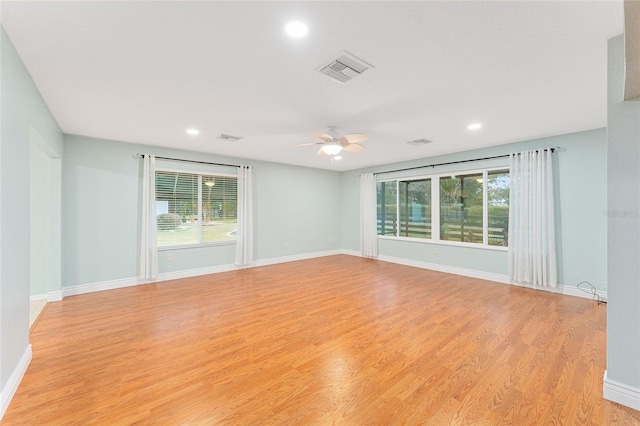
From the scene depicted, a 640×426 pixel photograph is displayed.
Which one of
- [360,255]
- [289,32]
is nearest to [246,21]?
[289,32]

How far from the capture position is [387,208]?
6.98 metres

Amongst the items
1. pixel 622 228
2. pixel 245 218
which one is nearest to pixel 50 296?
pixel 245 218

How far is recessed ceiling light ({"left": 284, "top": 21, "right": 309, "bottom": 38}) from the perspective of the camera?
1.71 meters

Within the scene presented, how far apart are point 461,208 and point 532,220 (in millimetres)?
1291

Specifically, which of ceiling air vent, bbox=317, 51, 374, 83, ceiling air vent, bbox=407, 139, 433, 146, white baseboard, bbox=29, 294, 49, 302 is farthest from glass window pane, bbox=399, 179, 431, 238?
white baseboard, bbox=29, 294, 49, 302

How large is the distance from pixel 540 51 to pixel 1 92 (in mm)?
3687

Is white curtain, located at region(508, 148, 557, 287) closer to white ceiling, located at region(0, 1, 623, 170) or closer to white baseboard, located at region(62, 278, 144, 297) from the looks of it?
white ceiling, located at region(0, 1, 623, 170)

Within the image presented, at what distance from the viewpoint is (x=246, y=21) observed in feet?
5.54

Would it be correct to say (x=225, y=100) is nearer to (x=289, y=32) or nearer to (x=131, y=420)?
(x=289, y=32)

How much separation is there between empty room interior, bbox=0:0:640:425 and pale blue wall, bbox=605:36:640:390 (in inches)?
0.4

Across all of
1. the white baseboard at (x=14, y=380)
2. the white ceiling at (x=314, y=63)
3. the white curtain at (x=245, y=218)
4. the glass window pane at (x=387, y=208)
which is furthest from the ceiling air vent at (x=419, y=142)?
the white baseboard at (x=14, y=380)

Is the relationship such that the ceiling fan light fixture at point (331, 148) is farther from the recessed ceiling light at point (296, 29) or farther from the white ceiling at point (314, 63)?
the recessed ceiling light at point (296, 29)

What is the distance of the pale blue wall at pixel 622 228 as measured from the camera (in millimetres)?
1759

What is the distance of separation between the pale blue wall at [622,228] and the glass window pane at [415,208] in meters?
4.21
